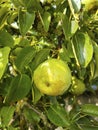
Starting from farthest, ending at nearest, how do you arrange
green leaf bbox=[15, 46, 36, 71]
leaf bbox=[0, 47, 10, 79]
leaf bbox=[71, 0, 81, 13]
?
leaf bbox=[71, 0, 81, 13] → green leaf bbox=[15, 46, 36, 71] → leaf bbox=[0, 47, 10, 79]

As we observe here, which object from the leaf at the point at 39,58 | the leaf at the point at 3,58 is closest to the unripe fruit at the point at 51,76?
the leaf at the point at 39,58

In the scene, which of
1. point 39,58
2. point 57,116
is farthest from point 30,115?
point 39,58

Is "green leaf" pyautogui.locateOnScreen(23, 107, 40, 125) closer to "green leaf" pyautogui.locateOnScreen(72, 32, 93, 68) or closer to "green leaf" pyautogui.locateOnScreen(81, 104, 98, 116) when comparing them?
→ "green leaf" pyautogui.locateOnScreen(81, 104, 98, 116)

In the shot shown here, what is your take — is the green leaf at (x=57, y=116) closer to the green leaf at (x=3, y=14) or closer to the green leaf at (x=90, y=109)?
the green leaf at (x=90, y=109)

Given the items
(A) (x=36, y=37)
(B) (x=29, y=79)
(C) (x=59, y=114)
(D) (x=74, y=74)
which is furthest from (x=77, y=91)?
(B) (x=29, y=79)

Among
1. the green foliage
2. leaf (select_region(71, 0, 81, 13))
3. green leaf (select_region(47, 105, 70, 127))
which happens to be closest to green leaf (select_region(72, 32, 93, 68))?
the green foliage

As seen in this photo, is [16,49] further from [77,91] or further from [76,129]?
[77,91]

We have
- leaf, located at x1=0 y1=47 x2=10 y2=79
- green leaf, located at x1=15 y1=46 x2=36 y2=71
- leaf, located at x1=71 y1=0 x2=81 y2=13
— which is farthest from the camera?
leaf, located at x1=71 y1=0 x2=81 y2=13

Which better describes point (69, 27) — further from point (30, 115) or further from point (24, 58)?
point (30, 115)
